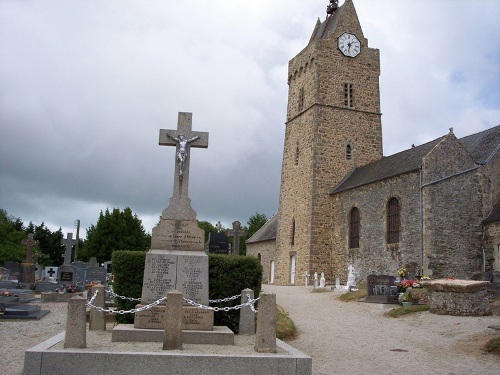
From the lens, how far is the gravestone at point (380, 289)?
18734 millimetres

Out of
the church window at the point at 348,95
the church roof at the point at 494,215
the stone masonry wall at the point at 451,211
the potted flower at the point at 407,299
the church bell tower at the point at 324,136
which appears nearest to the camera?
the potted flower at the point at 407,299

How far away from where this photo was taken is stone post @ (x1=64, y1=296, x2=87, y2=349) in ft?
23.5

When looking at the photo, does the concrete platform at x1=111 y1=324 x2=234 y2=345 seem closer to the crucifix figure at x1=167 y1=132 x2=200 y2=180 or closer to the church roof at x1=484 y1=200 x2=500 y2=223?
the crucifix figure at x1=167 y1=132 x2=200 y2=180

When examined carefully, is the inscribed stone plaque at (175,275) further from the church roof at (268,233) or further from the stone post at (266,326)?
the church roof at (268,233)

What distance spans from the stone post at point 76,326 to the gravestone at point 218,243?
17.6 metres

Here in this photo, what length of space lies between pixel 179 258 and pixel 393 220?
1874 cm

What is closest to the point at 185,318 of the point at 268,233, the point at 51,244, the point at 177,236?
the point at 177,236

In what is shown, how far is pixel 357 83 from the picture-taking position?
1345 inches

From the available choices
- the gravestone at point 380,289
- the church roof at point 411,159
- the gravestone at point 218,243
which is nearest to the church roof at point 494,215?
the church roof at point 411,159

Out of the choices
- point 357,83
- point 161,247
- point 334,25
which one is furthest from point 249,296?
point 334,25

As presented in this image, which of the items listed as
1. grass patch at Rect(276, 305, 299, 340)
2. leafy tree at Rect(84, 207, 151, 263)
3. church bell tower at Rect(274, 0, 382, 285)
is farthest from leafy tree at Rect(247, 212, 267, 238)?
grass patch at Rect(276, 305, 299, 340)

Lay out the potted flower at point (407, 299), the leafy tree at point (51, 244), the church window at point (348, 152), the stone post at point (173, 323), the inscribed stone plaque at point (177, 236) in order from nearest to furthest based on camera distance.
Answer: the stone post at point (173, 323)
the inscribed stone plaque at point (177, 236)
the potted flower at point (407, 299)
the church window at point (348, 152)
the leafy tree at point (51, 244)

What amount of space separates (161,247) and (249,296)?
6.41ft

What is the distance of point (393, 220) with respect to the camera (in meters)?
25.9
